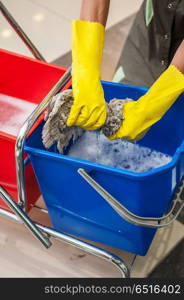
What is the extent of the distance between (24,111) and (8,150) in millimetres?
312

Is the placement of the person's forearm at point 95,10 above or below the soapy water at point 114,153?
above

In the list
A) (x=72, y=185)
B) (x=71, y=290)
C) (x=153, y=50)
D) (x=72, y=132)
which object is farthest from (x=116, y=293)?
(x=153, y=50)

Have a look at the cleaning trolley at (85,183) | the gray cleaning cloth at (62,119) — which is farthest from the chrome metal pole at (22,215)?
the gray cleaning cloth at (62,119)

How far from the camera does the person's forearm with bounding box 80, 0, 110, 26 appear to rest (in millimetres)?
1119

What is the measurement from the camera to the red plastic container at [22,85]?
1169 mm

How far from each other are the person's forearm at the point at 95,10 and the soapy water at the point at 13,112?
1.28 ft

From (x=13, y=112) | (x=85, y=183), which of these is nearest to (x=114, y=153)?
(x=85, y=183)

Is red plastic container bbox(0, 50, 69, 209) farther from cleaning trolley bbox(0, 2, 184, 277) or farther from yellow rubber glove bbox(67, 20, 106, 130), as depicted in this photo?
yellow rubber glove bbox(67, 20, 106, 130)

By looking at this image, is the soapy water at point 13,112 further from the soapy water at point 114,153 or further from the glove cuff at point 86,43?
the glove cuff at point 86,43

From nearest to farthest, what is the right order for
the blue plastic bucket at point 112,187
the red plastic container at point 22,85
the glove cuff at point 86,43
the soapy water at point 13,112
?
the blue plastic bucket at point 112,187, the glove cuff at point 86,43, the red plastic container at point 22,85, the soapy water at point 13,112

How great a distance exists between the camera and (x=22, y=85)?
1365 millimetres

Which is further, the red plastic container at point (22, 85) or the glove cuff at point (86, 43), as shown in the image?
the red plastic container at point (22, 85)

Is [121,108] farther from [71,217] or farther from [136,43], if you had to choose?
[136,43]

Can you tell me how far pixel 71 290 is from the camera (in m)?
1.22
